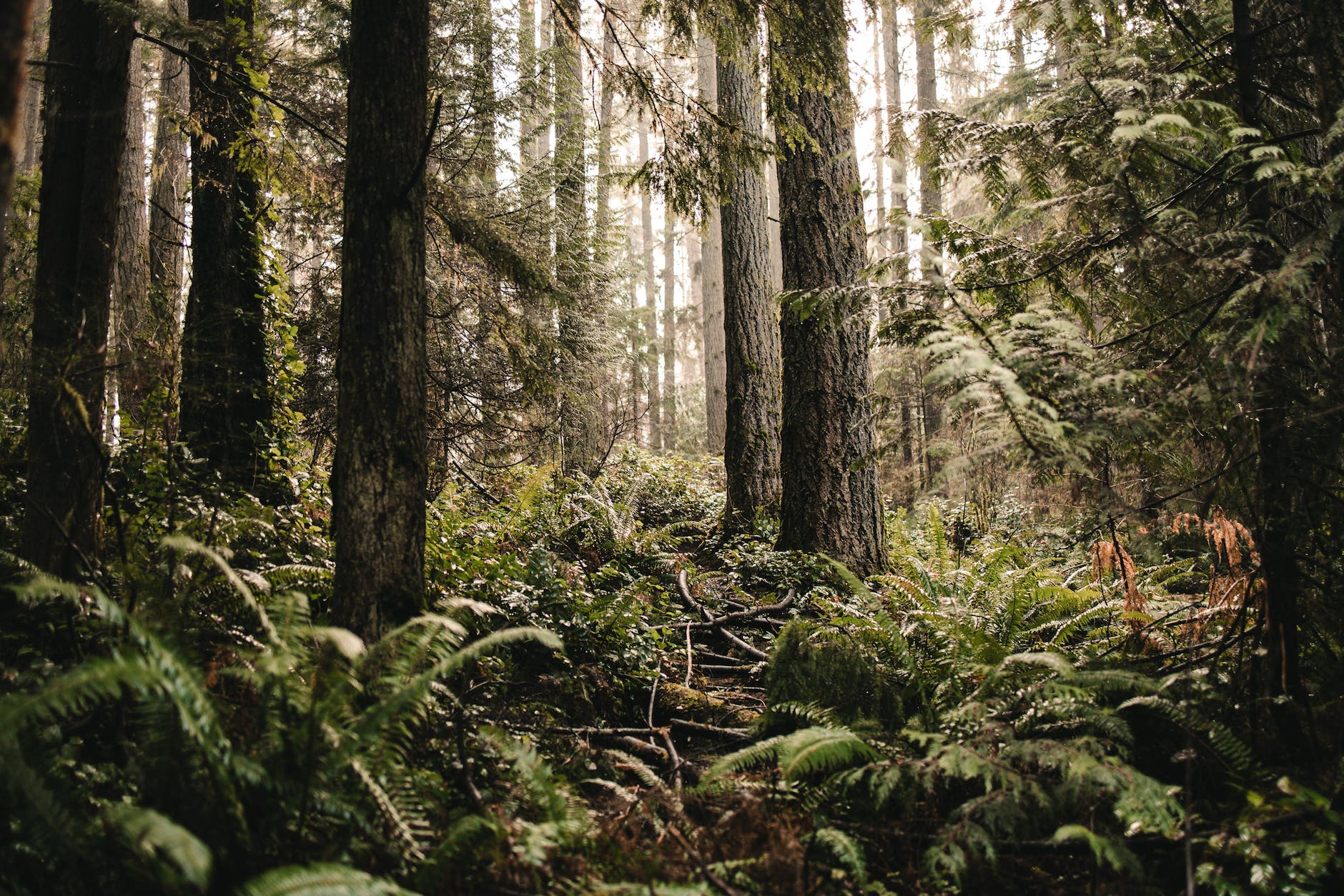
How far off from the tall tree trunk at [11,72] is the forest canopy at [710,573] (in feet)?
0.04

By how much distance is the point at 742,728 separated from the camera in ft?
12.3

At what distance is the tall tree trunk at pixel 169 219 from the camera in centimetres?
416

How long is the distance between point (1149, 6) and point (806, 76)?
2279 mm

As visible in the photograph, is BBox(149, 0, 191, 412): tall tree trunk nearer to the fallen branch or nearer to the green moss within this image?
the green moss

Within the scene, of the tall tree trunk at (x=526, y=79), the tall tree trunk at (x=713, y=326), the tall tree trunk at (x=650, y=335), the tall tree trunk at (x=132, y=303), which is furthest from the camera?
the tall tree trunk at (x=650, y=335)

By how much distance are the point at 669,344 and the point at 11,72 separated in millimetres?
25334

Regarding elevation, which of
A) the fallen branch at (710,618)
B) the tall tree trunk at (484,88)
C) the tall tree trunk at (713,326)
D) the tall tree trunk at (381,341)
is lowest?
the fallen branch at (710,618)

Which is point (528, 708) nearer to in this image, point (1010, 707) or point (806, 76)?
point (1010, 707)

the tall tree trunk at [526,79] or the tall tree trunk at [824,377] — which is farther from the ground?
the tall tree trunk at [526,79]

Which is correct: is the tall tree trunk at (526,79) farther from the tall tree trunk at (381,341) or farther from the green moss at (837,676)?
the green moss at (837,676)

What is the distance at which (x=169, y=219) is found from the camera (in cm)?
741

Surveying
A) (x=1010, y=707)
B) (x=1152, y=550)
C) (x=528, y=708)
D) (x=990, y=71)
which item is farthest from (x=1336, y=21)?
A: (x=990, y=71)

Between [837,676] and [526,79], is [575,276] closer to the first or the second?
[526,79]

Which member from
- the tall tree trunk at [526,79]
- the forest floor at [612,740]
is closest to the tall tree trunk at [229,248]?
the forest floor at [612,740]
